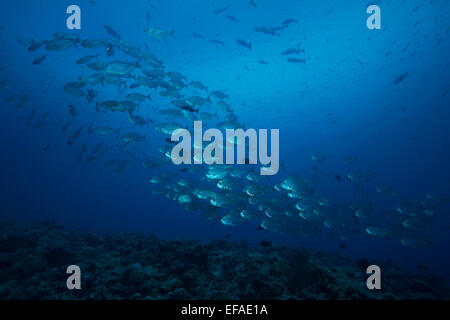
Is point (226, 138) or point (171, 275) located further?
point (226, 138)

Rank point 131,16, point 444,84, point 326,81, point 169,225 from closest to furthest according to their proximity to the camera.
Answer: point 131,16
point 326,81
point 444,84
point 169,225

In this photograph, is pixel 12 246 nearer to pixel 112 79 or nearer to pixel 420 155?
pixel 112 79

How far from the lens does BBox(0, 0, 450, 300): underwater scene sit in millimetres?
6301

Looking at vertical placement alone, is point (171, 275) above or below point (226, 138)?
below

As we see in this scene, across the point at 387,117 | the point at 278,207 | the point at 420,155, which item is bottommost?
the point at 278,207

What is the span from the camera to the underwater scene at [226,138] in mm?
6301

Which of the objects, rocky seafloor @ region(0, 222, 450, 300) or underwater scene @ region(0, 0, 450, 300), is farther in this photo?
underwater scene @ region(0, 0, 450, 300)

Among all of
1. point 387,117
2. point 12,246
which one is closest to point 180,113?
point 12,246

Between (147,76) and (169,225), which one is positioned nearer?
(147,76)

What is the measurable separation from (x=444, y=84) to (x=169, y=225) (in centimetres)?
5909

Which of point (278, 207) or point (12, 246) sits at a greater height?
point (278, 207)

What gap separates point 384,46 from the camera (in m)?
29.4

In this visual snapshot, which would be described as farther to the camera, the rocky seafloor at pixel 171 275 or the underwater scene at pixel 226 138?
the underwater scene at pixel 226 138

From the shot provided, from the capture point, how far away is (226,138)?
378 inches
